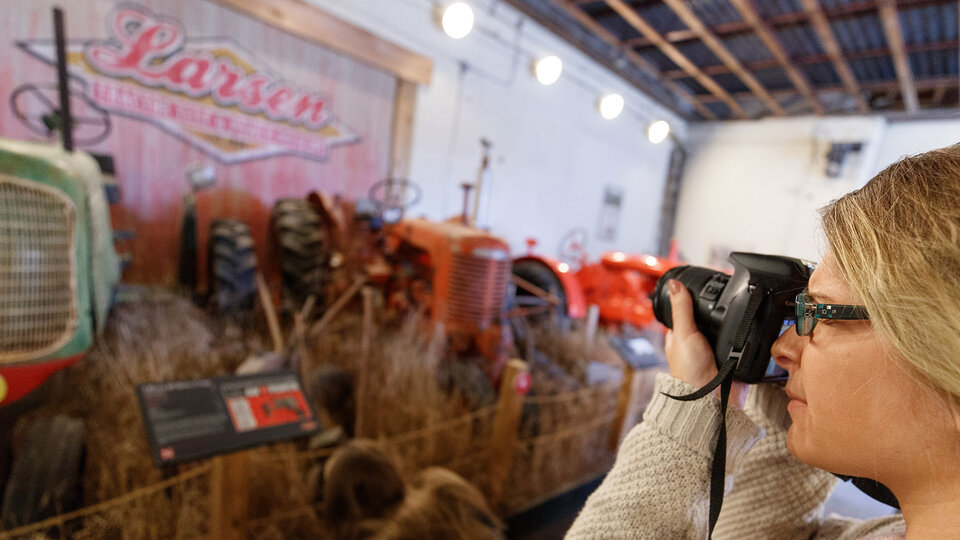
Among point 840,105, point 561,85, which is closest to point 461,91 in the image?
point 561,85

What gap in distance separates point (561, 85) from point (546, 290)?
3785 millimetres

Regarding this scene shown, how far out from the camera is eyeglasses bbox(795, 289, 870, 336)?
1.61ft

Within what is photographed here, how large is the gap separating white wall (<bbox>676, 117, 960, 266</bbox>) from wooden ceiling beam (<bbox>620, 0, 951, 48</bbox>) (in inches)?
75.8

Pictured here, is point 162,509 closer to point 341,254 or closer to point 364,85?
point 341,254

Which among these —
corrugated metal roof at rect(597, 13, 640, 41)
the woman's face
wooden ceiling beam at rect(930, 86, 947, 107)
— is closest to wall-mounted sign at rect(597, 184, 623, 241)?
corrugated metal roof at rect(597, 13, 640, 41)

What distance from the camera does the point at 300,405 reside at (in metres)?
1.46

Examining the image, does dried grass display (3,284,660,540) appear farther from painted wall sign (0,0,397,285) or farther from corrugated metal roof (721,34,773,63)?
corrugated metal roof (721,34,773,63)

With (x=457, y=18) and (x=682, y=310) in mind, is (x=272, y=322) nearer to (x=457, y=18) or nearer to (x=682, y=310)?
(x=682, y=310)

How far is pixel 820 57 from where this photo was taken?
226 inches

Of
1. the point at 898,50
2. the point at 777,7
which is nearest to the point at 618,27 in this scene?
the point at 777,7

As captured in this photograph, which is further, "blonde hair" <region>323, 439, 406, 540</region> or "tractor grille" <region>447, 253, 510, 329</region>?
"tractor grille" <region>447, 253, 510, 329</region>

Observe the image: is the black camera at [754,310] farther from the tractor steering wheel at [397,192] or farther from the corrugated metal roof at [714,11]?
the corrugated metal roof at [714,11]

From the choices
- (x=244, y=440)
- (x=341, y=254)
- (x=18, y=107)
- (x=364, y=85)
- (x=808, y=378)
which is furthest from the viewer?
(x=364, y=85)

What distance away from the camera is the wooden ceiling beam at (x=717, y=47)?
15.7 ft
